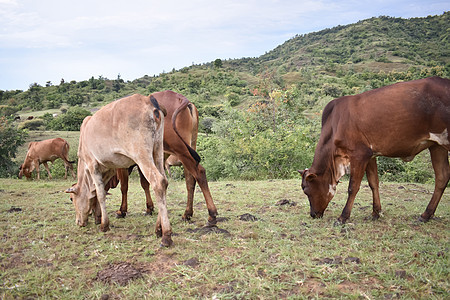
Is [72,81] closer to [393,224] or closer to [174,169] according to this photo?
[174,169]

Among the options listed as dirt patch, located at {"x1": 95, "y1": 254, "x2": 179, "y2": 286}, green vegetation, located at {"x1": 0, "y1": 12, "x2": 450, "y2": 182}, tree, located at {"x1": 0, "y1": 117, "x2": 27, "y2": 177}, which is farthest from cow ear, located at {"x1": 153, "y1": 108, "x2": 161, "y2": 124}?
tree, located at {"x1": 0, "y1": 117, "x2": 27, "y2": 177}

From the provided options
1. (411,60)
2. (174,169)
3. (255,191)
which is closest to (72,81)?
(174,169)

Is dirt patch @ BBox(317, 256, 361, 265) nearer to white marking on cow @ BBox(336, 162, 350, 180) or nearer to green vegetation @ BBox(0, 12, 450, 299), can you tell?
green vegetation @ BBox(0, 12, 450, 299)

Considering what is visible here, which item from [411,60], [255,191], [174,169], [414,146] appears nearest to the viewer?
[414,146]

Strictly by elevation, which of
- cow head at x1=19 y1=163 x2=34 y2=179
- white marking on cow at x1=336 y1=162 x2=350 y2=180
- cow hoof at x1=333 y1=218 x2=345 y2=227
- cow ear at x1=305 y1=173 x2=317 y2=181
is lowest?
cow head at x1=19 y1=163 x2=34 y2=179

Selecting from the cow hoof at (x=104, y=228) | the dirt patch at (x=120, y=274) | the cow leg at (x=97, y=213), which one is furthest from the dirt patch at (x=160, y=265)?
the cow leg at (x=97, y=213)

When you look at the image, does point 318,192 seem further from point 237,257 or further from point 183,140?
point 183,140

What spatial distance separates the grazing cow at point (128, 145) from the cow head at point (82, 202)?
0.05 ft

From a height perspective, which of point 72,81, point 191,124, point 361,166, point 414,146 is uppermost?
point 72,81

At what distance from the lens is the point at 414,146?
191 inches

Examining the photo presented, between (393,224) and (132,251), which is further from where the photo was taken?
(393,224)

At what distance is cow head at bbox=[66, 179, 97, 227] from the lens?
5449mm

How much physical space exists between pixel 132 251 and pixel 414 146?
14.7 feet

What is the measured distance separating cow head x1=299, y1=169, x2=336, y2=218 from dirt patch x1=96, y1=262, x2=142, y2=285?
3.35m
